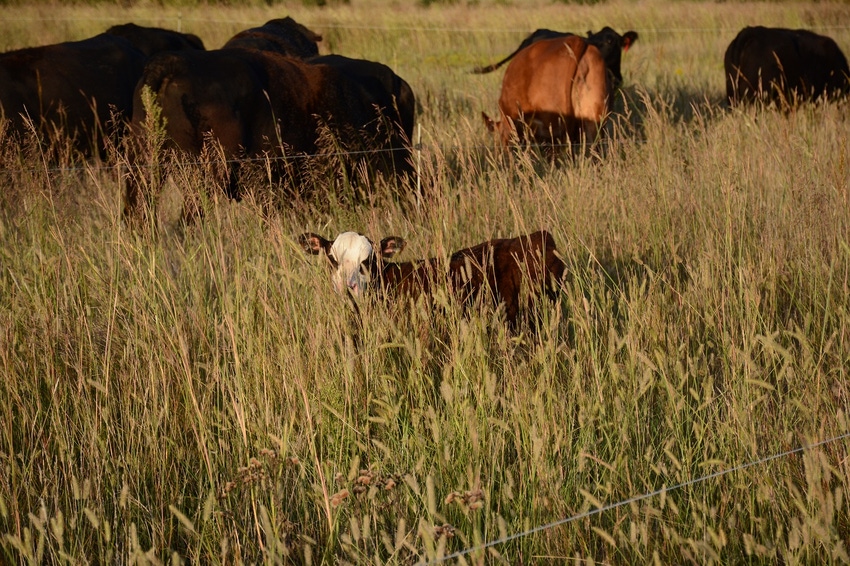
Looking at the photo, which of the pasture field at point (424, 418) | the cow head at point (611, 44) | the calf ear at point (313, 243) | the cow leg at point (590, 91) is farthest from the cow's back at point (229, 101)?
the cow head at point (611, 44)

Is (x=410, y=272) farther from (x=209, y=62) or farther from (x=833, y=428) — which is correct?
(x=209, y=62)

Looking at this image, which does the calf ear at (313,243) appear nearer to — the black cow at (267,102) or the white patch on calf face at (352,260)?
the white patch on calf face at (352,260)

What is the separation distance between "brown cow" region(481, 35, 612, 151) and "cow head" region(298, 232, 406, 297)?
3.87 meters

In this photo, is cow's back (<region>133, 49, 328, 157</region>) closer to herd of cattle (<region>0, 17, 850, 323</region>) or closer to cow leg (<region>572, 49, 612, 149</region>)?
herd of cattle (<region>0, 17, 850, 323</region>)

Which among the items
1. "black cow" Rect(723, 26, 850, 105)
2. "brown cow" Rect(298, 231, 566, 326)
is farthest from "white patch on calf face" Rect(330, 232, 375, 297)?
"black cow" Rect(723, 26, 850, 105)

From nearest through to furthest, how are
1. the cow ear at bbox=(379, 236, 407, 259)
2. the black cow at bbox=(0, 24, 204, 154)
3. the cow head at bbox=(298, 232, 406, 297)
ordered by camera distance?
the cow head at bbox=(298, 232, 406, 297) < the cow ear at bbox=(379, 236, 407, 259) < the black cow at bbox=(0, 24, 204, 154)

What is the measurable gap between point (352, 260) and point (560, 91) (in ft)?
16.0

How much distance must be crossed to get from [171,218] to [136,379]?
452 centimetres

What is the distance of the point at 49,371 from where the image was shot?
322cm

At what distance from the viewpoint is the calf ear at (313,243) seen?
4750mm

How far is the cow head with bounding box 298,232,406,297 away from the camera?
4449mm

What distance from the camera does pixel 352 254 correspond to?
15.2 feet

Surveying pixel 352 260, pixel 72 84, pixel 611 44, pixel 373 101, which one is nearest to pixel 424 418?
pixel 352 260

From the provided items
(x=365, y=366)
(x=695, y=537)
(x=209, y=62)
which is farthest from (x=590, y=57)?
(x=695, y=537)
